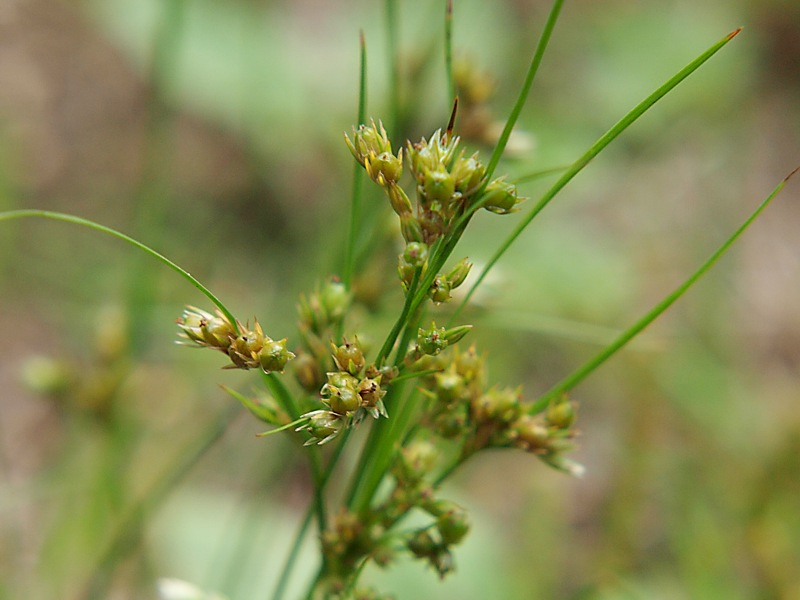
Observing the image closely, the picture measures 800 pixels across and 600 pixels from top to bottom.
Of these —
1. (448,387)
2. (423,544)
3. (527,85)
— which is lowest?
(423,544)

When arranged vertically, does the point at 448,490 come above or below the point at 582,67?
below

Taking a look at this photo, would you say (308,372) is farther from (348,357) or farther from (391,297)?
(391,297)

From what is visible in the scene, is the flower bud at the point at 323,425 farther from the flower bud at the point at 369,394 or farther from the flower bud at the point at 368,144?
the flower bud at the point at 368,144

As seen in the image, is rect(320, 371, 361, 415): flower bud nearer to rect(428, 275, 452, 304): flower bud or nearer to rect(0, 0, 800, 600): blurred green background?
rect(428, 275, 452, 304): flower bud

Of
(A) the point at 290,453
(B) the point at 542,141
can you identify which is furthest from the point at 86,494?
(B) the point at 542,141

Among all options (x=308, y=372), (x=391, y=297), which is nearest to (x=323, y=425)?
(x=308, y=372)

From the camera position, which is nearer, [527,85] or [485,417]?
[527,85]

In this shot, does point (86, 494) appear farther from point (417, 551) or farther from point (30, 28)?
point (30, 28)
